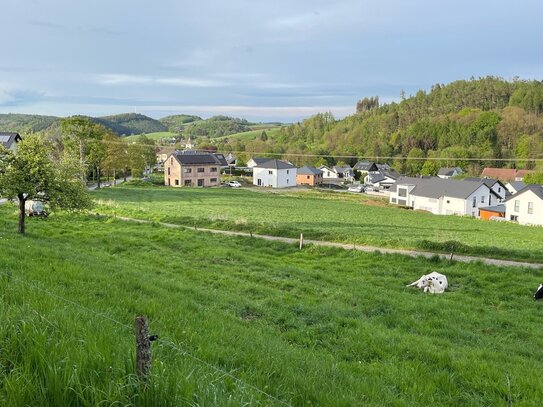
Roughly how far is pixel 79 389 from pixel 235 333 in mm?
4131

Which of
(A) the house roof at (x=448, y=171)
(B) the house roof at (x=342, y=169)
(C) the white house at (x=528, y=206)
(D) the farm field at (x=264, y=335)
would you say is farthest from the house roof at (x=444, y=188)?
(B) the house roof at (x=342, y=169)

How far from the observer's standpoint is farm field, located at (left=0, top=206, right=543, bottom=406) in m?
3.57

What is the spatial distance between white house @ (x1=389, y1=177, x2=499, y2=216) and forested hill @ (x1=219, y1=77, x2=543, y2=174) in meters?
50.2

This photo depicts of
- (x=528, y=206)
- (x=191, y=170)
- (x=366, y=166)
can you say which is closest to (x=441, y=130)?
(x=366, y=166)

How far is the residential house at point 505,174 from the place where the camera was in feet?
354

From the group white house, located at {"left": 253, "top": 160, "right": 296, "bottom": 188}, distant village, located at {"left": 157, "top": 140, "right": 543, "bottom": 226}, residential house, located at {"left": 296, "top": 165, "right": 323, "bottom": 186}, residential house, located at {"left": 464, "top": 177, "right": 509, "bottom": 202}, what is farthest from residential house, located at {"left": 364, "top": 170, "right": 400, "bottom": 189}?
residential house, located at {"left": 464, "top": 177, "right": 509, "bottom": 202}

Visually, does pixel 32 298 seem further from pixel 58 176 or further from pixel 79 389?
pixel 58 176

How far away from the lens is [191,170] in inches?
3654

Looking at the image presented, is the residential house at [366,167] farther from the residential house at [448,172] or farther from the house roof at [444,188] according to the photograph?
the house roof at [444,188]

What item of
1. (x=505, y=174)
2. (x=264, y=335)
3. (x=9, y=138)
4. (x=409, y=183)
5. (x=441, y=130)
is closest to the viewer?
(x=264, y=335)

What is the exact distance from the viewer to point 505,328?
436 inches

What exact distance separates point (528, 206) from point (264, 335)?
195 feet

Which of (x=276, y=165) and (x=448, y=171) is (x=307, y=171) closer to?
(x=276, y=165)

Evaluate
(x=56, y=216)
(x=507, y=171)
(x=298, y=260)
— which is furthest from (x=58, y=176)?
(x=507, y=171)
